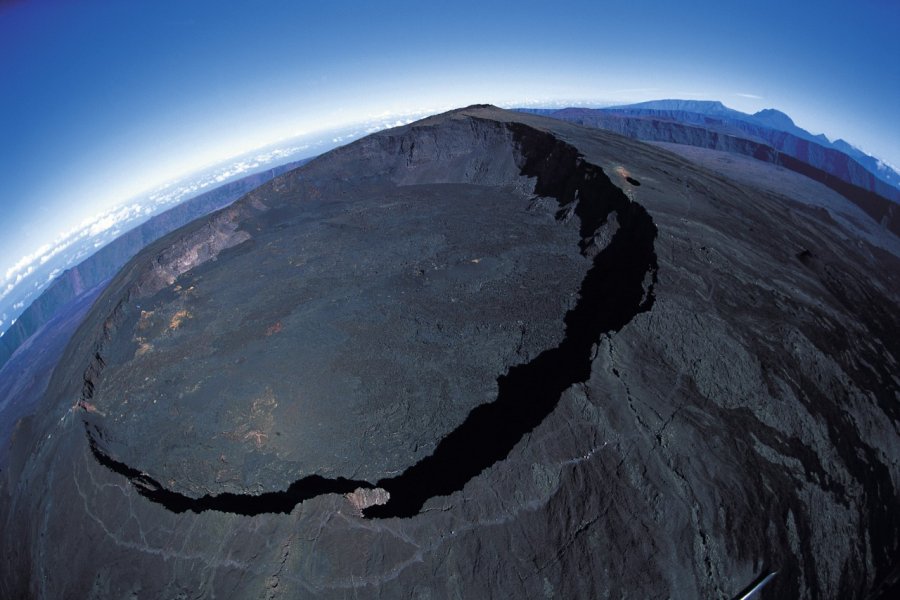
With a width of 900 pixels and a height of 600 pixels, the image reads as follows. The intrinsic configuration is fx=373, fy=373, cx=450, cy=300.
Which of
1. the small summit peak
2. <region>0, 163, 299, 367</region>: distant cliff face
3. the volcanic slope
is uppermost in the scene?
the small summit peak

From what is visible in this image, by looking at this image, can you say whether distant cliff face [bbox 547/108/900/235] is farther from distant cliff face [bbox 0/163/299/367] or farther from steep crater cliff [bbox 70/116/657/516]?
distant cliff face [bbox 0/163/299/367]

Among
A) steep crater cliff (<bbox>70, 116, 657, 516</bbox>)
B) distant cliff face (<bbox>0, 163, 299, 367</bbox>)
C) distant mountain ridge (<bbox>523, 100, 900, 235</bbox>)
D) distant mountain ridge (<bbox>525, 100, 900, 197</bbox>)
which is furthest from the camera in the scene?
distant mountain ridge (<bbox>525, 100, 900, 197</bbox>)

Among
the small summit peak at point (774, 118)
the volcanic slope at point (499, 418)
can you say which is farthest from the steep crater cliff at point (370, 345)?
the small summit peak at point (774, 118)

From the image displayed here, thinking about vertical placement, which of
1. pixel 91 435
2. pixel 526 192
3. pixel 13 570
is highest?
pixel 526 192

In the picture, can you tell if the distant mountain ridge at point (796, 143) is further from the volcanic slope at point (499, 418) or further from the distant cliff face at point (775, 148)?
the volcanic slope at point (499, 418)

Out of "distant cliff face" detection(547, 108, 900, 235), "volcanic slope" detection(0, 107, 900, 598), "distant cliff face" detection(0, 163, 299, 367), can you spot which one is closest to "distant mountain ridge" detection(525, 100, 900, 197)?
"distant cliff face" detection(547, 108, 900, 235)

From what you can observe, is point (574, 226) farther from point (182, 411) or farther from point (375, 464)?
point (182, 411)

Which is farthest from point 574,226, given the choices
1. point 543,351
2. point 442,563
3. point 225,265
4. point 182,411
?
point 225,265

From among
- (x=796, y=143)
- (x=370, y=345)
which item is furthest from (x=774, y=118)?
(x=370, y=345)

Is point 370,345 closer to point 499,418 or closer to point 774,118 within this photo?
point 499,418
